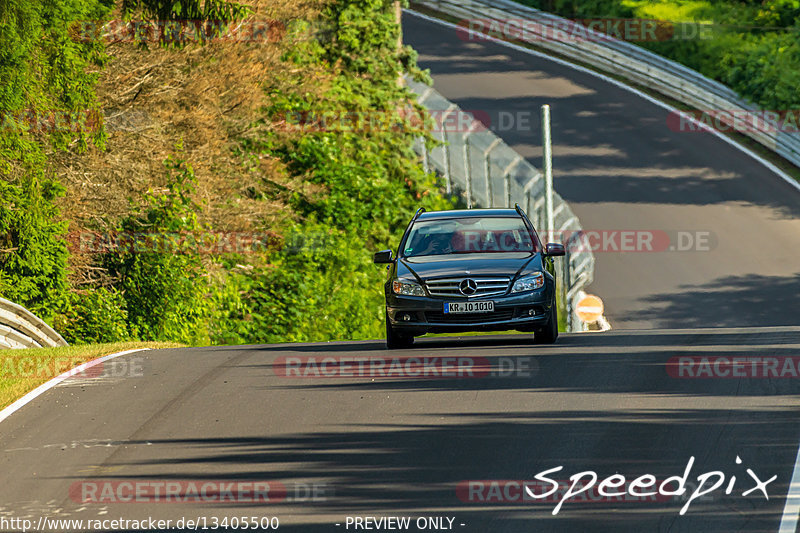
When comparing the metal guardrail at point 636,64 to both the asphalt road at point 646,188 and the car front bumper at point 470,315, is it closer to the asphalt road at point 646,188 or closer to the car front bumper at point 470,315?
the asphalt road at point 646,188

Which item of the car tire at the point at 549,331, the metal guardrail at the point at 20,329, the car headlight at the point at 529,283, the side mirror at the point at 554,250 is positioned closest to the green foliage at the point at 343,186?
the metal guardrail at the point at 20,329

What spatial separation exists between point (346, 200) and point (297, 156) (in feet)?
5.70

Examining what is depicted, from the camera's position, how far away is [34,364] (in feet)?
53.7

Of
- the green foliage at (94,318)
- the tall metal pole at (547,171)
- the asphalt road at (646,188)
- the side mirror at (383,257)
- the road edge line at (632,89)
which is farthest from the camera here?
the road edge line at (632,89)

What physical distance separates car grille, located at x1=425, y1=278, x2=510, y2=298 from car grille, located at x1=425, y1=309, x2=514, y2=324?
0.24m

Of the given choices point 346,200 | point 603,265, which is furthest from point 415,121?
point 603,265

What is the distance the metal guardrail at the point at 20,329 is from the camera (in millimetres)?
20750

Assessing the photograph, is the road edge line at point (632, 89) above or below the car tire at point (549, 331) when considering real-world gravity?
above

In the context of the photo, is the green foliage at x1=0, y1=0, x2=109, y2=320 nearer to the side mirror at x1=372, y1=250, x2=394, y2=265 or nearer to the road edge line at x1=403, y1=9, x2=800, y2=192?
the side mirror at x1=372, y1=250, x2=394, y2=265

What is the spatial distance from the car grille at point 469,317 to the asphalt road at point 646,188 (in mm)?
15918

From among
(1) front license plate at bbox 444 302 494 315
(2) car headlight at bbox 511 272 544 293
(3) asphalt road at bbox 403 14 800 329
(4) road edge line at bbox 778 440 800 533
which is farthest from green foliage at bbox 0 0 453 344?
(4) road edge line at bbox 778 440 800 533

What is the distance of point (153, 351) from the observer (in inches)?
729

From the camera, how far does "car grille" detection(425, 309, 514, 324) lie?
52.1 ft

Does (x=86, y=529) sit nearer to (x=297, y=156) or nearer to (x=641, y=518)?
(x=641, y=518)
